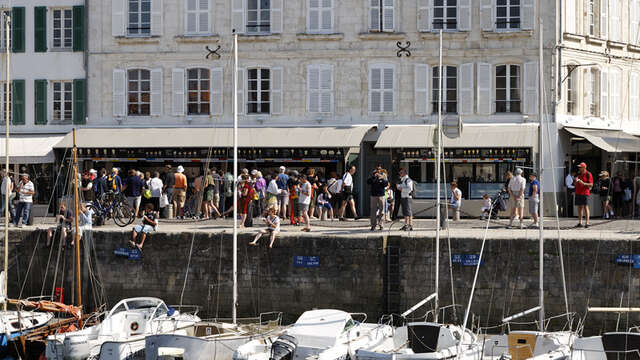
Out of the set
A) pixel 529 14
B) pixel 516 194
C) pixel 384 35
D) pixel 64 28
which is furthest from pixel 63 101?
pixel 516 194

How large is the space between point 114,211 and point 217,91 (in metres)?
8.68

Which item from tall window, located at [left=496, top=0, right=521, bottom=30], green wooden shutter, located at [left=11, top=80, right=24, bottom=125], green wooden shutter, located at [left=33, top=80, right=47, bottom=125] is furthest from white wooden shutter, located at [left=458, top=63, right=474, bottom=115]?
green wooden shutter, located at [left=11, top=80, right=24, bottom=125]

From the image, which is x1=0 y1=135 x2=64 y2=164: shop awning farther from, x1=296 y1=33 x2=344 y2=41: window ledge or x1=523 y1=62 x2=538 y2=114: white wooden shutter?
x1=523 y1=62 x2=538 y2=114: white wooden shutter

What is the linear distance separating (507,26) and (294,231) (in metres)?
12.6

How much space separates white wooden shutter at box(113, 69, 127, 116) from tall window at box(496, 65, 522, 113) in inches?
537

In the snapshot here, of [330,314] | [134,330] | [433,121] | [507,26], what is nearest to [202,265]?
[134,330]

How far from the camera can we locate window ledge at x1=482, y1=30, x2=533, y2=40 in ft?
126

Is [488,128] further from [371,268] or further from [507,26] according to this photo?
[371,268]

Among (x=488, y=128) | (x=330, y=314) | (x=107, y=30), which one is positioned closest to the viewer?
(x=330, y=314)

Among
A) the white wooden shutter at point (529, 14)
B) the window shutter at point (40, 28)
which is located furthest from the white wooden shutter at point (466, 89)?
the window shutter at point (40, 28)

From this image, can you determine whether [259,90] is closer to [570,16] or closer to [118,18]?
[118,18]

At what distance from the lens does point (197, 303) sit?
99.0 feet

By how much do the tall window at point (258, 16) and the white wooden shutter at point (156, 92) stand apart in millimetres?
3775

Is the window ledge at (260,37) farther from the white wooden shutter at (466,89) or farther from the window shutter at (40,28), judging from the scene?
the window shutter at (40,28)
